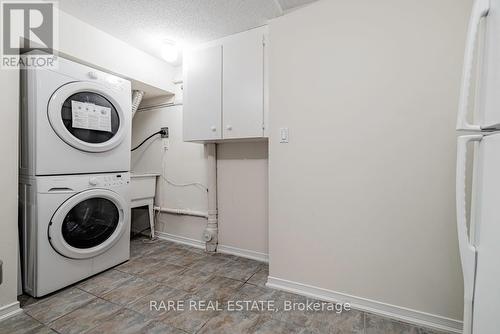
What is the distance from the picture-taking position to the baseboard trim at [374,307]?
49.4 inches

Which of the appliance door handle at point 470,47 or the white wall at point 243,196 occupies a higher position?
the appliance door handle at point 470,47

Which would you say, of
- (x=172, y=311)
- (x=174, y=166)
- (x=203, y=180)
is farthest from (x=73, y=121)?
(x=172, y=311)

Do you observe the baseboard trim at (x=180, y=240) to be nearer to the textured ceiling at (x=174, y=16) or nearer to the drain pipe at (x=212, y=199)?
the drain pipe at (x=212, y=199)

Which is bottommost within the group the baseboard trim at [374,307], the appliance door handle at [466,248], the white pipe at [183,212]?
the baseboard trim at [374,307]

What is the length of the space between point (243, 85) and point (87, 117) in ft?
4.26

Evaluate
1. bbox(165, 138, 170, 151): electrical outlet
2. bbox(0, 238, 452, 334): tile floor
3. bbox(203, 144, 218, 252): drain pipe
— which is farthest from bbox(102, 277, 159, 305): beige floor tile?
bbox(165, 138, 170, 151): electrical outlet

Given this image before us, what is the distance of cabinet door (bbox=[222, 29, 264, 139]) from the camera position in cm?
181

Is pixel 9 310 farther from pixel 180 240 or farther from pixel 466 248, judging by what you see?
pixel 466 248

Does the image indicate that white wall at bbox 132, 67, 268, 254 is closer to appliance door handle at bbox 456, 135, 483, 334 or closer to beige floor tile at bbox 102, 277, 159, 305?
beige floor tile at bbox 102, 277, 159, 305

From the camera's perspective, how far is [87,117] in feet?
5.71

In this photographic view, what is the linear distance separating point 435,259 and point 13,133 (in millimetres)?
2729

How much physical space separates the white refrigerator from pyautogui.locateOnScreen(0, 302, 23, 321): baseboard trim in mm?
2379

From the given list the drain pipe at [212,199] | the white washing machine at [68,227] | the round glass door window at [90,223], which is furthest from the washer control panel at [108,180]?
the drain pipe at [212,199]

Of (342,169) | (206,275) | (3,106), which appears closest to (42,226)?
(3,106)
